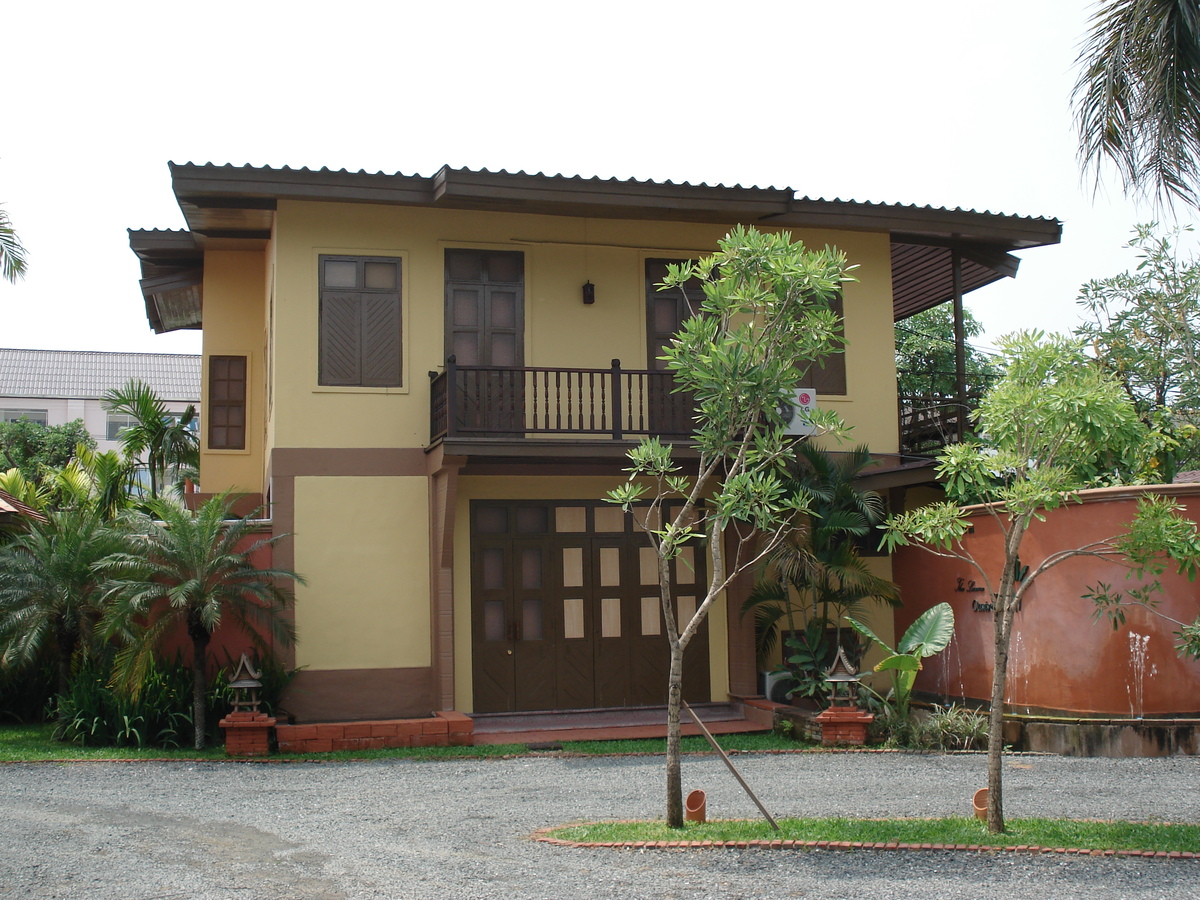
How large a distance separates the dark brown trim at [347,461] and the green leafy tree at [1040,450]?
23.4 ft

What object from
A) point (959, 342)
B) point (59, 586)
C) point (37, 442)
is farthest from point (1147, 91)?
point (37, 442)

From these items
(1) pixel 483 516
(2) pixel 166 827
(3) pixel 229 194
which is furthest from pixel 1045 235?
(2) pixel 166 827

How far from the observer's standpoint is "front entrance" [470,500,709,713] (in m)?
13.6

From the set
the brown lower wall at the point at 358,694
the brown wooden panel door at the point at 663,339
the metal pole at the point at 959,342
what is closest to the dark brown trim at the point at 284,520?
the brown lower wall at the point at 358,694

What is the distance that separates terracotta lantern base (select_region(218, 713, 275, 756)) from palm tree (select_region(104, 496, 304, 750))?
555 millimetres

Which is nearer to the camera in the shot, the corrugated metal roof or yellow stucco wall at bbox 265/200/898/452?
yellow stucco wall at bbox 265/200/898/452

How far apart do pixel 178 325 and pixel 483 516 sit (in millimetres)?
8642

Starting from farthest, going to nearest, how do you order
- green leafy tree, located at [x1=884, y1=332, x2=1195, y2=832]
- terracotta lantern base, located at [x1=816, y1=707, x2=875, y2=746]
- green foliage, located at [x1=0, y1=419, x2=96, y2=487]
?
1. green foliage, located at [x1=0, y1=419, x2=96, y2=487]
2. terracotta lantern base, located at [x1=816, y1=707, x2=875, y2=746]
3. green leafy tree, located at [x1=884, y1=332, x2=1195, y2=832]

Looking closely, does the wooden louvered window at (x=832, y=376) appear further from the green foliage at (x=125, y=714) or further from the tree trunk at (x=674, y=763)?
the green foliage at (x=125, y=714)

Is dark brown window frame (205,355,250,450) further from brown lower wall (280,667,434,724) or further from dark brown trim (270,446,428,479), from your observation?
brown lower wall (280,667,434,724)

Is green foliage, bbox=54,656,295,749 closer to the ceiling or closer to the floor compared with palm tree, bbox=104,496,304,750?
closer to the floor

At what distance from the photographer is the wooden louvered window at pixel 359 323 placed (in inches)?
527

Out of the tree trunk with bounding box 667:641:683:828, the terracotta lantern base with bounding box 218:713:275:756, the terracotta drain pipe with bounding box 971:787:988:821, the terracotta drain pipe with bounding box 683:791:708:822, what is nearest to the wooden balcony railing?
the terracotta lantern base with bounding box 218:713:275:756

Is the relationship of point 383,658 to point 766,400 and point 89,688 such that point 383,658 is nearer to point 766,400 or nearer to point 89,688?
point 89,688
